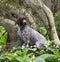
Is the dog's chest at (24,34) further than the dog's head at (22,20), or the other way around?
the dog's chest at (24,34)

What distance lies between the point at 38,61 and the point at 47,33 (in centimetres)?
383

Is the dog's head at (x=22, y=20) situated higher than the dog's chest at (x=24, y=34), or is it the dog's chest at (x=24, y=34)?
the dog's head at (x=22, y=20)

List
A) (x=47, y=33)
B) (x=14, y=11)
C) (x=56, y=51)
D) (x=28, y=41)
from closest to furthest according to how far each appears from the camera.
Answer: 1. (x=56, y=51)
2. (x=28, y=41)
3. (x=14, y=11)
4. (x=47, y=33)

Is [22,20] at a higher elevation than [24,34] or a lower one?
higher

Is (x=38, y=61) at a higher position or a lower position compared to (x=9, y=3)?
lower

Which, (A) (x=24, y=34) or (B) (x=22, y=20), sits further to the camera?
(A) (x=24, y=34)

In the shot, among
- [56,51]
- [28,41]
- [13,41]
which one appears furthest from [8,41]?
[56,51]

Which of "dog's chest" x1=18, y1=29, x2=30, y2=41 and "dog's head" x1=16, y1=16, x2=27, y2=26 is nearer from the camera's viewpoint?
"dog's head" x1=16, y1=16, x2=27, y2=26

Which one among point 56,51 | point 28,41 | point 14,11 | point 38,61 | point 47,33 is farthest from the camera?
point 47,33

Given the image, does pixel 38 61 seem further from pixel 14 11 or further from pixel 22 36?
pixel 14 11

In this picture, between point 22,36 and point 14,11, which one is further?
point 14,11

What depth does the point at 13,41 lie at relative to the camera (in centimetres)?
905

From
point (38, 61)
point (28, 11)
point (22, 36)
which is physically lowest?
point (38, 61)

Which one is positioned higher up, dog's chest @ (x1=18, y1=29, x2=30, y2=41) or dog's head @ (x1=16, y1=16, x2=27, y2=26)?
dog's head @ (x1=16, y1=16, x2=27, y2=26)
